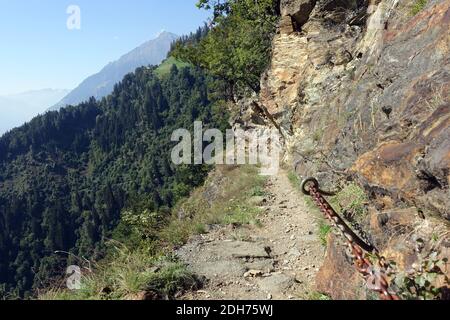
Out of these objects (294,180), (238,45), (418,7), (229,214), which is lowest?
(229,214)

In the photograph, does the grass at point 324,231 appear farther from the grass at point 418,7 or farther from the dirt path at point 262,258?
the grass at point 418,7

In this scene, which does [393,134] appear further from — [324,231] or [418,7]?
[418,7]

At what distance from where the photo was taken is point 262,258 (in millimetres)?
9023

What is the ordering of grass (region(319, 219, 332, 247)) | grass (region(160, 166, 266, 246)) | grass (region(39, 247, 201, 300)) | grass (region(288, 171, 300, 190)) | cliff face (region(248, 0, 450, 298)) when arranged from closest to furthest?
cliff face (region(248, 0, 450, 298)) → grass (region(39, 247, 201, 300)) → grass (region(319, 219, 332, 247)) → grass (region(160, 166, 266, 246)) → grass (region(288, 171, 300, 190))

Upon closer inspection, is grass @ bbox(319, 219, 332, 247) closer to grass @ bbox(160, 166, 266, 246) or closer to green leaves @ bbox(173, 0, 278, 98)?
grass @ bbox(160, 166, 266, 246)

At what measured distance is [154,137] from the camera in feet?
655

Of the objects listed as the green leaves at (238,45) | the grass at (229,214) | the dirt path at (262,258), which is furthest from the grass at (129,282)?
the green leaves at (238,45)

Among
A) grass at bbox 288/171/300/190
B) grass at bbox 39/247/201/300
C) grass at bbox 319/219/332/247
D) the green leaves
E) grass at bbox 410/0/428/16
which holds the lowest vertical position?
grass at bbox 39/247/201/300

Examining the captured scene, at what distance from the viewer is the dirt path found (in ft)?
23.5

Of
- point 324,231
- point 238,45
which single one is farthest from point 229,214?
point 238,45

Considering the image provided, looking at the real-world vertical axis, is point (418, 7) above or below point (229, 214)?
above

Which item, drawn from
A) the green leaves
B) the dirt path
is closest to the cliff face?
the dirt path

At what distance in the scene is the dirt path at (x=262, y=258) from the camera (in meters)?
7.17

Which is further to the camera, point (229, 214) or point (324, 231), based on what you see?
point (229, 214)
